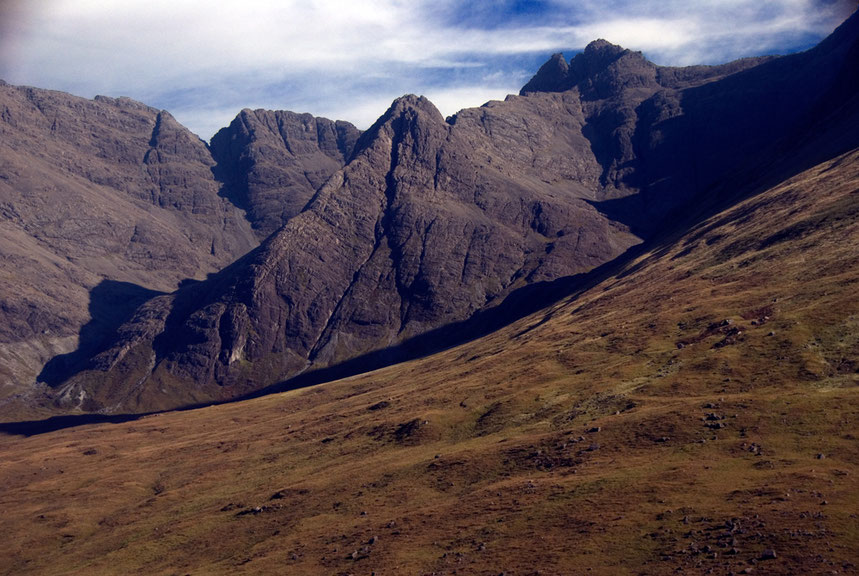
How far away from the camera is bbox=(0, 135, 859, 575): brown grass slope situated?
249 ft

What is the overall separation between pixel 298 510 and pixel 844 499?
85.7 metres

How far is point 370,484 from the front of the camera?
12544 centimetres

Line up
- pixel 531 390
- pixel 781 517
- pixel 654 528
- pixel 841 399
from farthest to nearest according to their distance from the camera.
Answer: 1. pixel 531 390
2. pixel 841 399
3. pixel 654 528
4. pixel 781 517

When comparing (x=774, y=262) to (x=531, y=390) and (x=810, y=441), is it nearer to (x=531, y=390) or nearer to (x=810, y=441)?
(x=531, y=390)

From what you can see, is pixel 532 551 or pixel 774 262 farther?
pixel 774 262

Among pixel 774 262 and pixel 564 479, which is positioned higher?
pixel 774 262

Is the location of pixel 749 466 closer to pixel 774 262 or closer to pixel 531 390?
pixel 531 390

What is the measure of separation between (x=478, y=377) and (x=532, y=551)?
4582 inches

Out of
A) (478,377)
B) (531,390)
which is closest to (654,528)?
(531,390)

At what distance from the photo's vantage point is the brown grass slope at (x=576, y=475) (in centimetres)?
7581

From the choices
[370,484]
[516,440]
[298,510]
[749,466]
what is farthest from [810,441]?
[298,510]

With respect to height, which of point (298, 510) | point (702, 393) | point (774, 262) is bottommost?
point (298, 510)

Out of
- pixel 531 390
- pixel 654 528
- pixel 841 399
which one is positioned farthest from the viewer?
pixel 531 390

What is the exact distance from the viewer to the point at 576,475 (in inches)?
3920
